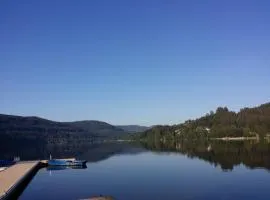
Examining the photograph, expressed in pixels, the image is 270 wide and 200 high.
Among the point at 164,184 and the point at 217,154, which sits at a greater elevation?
the point at 217,154

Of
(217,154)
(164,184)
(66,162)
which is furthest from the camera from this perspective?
(217,154)

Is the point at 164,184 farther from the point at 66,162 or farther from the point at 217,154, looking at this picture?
the point at 217,154

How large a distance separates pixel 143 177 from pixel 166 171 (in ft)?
30.5

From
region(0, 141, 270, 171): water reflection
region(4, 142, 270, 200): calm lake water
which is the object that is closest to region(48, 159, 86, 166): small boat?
region(4, 142, 270, 200): calm lake water

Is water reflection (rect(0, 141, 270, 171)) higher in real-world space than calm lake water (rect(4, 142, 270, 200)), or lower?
higher

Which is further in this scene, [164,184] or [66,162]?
[66,162]

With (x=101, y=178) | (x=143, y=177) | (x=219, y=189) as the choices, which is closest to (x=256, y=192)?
(x=219, y=189)

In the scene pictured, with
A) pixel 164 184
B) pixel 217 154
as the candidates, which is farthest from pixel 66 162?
pixel 164 184

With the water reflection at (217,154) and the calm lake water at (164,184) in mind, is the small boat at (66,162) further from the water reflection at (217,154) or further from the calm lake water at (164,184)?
the water reflection at (217,154)

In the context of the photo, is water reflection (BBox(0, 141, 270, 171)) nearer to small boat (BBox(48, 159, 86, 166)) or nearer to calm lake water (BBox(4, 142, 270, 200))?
calm lake water (BBox(4, 142, 270, 200))

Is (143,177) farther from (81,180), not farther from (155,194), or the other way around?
(155,194)

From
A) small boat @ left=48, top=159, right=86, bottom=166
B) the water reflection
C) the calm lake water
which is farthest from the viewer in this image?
small boat @ left=48, top=159, right=86, bottom=166

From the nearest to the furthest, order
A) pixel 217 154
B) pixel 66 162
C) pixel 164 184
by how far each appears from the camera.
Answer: pixel 164 184
pixel 66 162
pixel 217 154

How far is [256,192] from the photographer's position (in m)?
47.2
